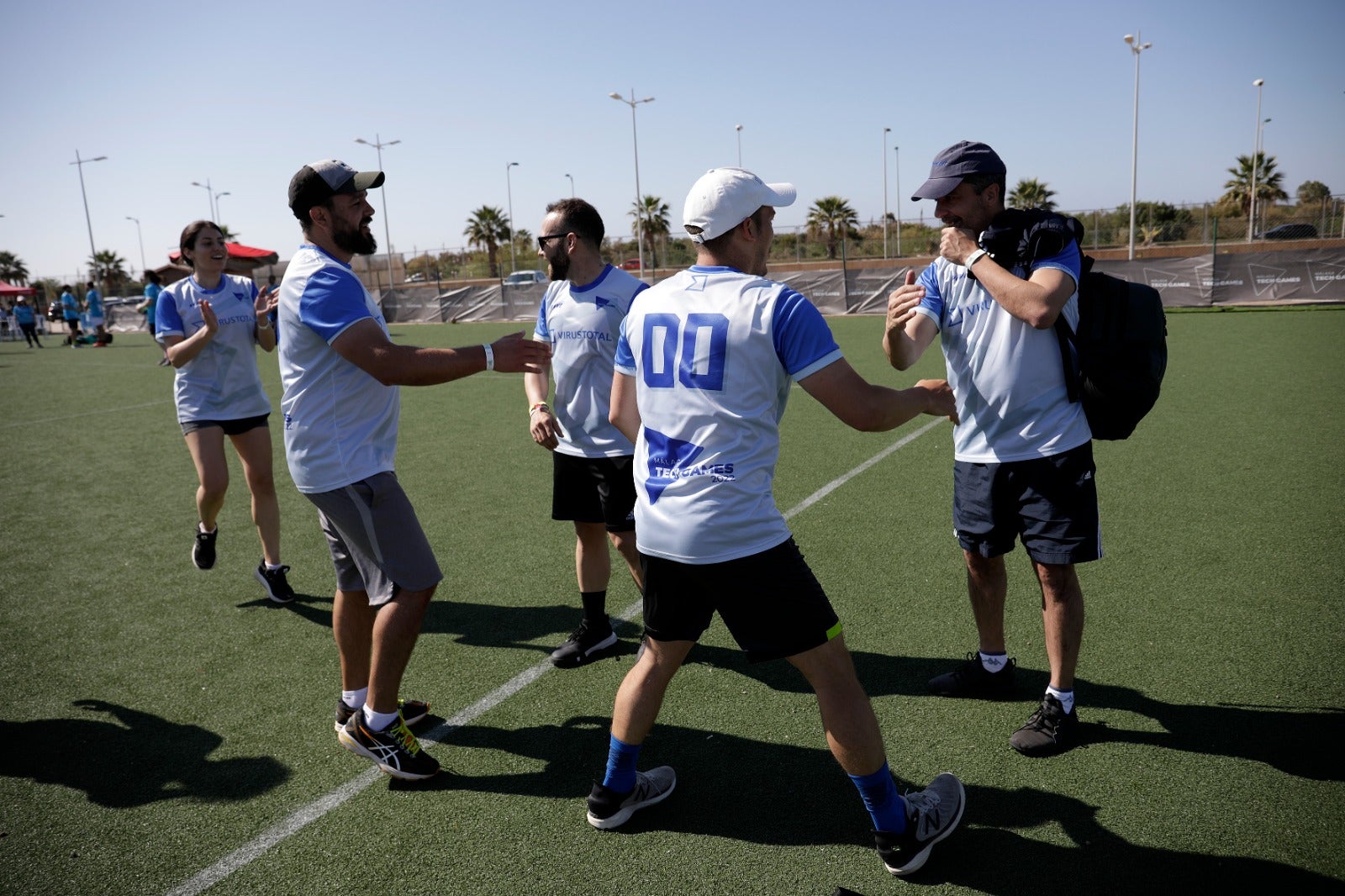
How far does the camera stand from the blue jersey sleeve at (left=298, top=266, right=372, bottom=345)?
9.84 ft

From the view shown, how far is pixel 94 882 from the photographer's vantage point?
8.96ft

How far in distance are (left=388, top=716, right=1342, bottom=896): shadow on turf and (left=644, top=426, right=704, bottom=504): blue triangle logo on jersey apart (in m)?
1.23

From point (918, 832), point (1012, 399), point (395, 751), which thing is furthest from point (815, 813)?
point (1012, 399)

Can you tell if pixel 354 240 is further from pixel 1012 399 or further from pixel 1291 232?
pixel 1291 232

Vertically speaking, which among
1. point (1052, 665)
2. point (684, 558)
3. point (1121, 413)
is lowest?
point (1052, 665)

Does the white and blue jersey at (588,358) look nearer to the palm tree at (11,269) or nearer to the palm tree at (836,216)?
the palm tree at (836,216)

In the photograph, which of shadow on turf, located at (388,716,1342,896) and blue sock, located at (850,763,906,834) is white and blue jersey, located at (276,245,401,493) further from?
blue sock, located at (850,763,906,834)

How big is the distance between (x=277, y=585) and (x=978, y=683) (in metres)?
4.02

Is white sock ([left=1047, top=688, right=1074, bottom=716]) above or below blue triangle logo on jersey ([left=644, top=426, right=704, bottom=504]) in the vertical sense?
below

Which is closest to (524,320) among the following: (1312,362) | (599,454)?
(1312,362)

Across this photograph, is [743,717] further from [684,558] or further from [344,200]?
[344,200]

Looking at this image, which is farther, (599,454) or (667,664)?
(599,454)

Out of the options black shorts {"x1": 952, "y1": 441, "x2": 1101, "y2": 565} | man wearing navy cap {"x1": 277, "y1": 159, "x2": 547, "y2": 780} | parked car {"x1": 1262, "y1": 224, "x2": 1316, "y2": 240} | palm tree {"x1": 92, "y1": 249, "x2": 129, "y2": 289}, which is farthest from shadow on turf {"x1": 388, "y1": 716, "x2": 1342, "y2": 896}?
palm tree {"x1": 92, "y1": 249, "x2": 129, "y2": 289}

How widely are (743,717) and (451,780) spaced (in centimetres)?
121
